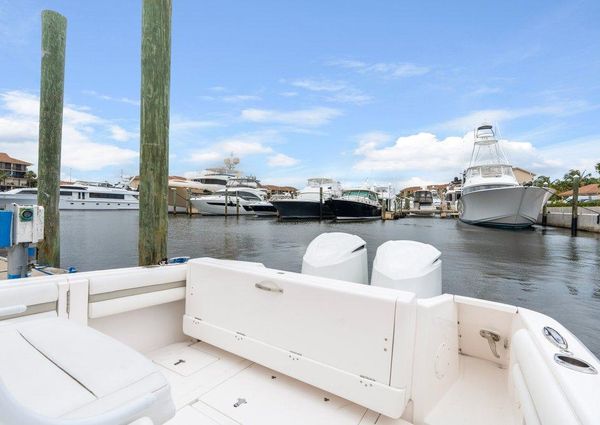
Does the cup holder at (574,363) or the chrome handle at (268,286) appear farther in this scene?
the chrome handle at (268,286)

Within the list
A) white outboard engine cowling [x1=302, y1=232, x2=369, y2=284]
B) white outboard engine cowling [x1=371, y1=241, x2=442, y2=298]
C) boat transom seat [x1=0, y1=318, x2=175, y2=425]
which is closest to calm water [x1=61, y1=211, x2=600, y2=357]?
white outboard engine cowling [x1=371, y1=241, x2=442, y2=298]

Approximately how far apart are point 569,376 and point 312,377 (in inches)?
47.4

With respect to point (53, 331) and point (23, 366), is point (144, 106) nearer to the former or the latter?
point (53, 331)

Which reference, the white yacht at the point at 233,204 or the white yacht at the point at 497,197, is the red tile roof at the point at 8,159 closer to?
the white yacht at the point at 233,204

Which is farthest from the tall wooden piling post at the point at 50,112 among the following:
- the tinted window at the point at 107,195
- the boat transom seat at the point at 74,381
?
the tinted window at the point at 107,195

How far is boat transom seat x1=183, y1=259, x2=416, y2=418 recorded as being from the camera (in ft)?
5.37

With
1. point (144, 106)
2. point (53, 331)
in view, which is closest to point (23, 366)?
point (53, 331)

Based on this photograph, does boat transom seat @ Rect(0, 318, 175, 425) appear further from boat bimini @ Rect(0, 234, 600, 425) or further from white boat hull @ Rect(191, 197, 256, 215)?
white boat hull @ Rect(191, 197, 256, 215)

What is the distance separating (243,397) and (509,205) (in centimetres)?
2428

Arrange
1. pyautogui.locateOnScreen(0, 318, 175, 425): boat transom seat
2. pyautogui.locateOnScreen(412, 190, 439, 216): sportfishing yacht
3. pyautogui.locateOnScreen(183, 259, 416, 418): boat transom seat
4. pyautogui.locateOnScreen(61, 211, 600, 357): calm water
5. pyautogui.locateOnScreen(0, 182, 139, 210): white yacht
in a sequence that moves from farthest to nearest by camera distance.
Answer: pyautogui.locateOnScreen(412, 190, 439, 216): sportfishing yacht, pyautogui.locateOnScreen(0, 182, 139, 210): white yacht, pyautogui.locateOnScreen(61, 211, 600, 357): calm water, pyautogui.locateOnScreen(183, 259, 416, 418): boat transom seat, pyautogui.locateOnScreen(0, 318, 175, 425): boat transom seat

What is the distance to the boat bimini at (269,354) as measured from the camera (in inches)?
36.5

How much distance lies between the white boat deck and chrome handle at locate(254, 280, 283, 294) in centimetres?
58

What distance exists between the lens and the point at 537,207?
22047 mm

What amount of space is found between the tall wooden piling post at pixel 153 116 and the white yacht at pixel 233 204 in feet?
96.7
